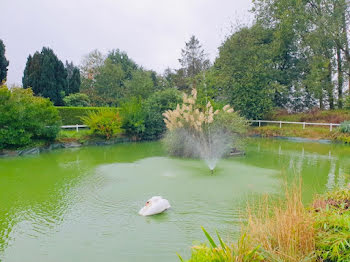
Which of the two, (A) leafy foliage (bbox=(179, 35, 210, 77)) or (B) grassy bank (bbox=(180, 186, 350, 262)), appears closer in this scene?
(B) grassy bank (bbox=(180, 186, 350, 262))

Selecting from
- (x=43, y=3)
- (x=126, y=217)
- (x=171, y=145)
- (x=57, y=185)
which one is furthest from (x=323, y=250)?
(x=43, y=3)

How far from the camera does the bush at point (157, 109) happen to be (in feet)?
49.1

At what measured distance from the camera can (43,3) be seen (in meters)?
13.5

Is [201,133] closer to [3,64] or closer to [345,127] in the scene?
[345,127]

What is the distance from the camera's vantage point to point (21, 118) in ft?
33.4

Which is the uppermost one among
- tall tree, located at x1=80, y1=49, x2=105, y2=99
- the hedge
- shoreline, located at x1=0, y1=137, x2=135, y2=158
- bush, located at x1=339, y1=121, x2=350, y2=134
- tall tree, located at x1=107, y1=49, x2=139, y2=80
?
tall tree, located at x1=107, y1=49, x2=139, y2=80

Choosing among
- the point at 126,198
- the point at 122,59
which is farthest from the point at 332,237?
the point at 122,59

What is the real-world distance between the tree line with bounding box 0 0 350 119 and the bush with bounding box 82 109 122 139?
2.05 metres

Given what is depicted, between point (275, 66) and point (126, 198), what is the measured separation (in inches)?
704

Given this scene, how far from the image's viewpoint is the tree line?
17.0 m

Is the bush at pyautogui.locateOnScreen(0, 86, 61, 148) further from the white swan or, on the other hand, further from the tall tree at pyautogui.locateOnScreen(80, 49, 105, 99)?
the tall tree at pyautogui.locateOnScreen(80, 49, 105, 99)

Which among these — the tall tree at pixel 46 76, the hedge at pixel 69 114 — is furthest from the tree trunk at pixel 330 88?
the tall tree at pixel 46 76

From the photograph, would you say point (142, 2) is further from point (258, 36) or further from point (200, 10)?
point (258, 36)

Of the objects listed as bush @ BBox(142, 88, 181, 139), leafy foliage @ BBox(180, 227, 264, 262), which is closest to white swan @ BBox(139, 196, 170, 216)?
leafy foliage @ BBox(180, 227, 264, 262)
